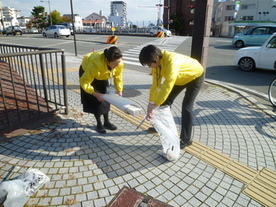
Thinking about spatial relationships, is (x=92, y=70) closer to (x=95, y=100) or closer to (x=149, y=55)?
(x=95, y=100)

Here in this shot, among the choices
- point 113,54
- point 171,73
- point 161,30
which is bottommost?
point 171,73

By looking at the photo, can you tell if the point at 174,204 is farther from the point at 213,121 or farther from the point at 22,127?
Result: the point at 22,127

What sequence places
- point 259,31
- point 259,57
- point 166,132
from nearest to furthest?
point 166,132 < point 259,57 < point 259,31

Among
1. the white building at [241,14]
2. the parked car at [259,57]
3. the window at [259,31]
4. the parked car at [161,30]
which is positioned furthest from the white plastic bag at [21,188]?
the white building at [241,14]

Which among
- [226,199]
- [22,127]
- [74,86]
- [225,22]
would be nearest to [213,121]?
[226,199]

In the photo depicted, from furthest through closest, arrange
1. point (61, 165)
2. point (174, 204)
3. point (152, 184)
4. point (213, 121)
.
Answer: point (213, 121) → point (61, 165) → point (152, 184) → point (174, 204)

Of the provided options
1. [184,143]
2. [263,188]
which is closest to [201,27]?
[184,143]

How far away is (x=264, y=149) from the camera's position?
3.13 meters

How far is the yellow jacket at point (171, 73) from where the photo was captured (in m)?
2.34

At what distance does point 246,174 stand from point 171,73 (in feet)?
5.30

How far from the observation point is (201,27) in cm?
544

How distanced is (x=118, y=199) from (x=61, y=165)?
3.12 feet

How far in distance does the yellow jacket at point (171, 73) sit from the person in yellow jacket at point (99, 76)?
23.3 inches

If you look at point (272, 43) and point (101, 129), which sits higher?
point (272, 43)
